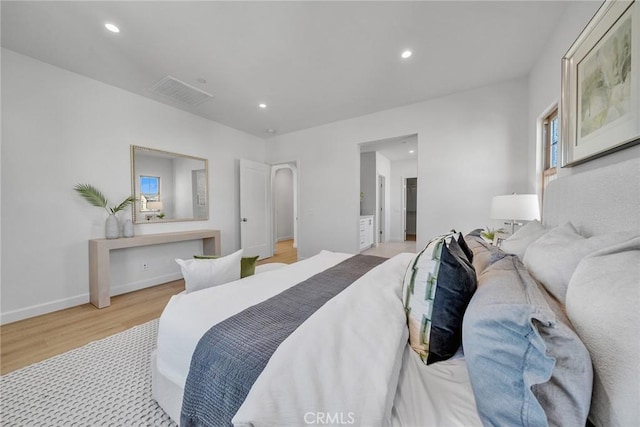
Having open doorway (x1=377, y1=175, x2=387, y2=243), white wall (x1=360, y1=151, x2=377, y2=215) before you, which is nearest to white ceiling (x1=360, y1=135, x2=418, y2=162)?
white wall (x1=360, y1=151, x2=377, y2=215)

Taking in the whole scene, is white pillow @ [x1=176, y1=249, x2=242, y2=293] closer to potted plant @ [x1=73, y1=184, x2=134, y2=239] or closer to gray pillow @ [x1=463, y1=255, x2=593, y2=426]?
gray pillow @ [x1=463, y1=255, x2=593, y2=426]

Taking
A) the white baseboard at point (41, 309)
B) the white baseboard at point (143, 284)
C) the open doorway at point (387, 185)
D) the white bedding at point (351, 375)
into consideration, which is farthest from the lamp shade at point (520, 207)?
the white baseboard at point (41, 309)

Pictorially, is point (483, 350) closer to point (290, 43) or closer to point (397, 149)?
point (290, 43)

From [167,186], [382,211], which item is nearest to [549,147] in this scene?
[382,211]

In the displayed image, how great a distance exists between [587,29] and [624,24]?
0.41 meters

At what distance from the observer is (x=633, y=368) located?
0.49 metres

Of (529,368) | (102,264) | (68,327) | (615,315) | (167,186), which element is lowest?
(68,327)

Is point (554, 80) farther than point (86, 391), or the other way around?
point (554, 80)

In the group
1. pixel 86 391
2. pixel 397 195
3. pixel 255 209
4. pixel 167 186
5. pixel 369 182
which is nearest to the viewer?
pixel 86 391

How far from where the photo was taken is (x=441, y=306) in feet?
2.68

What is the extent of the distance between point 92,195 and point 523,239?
4252 millimetres

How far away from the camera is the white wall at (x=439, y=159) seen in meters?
2.81

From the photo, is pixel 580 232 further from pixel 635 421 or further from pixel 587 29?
pixel 587 29

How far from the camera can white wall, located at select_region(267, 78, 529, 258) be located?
281 centimetres
